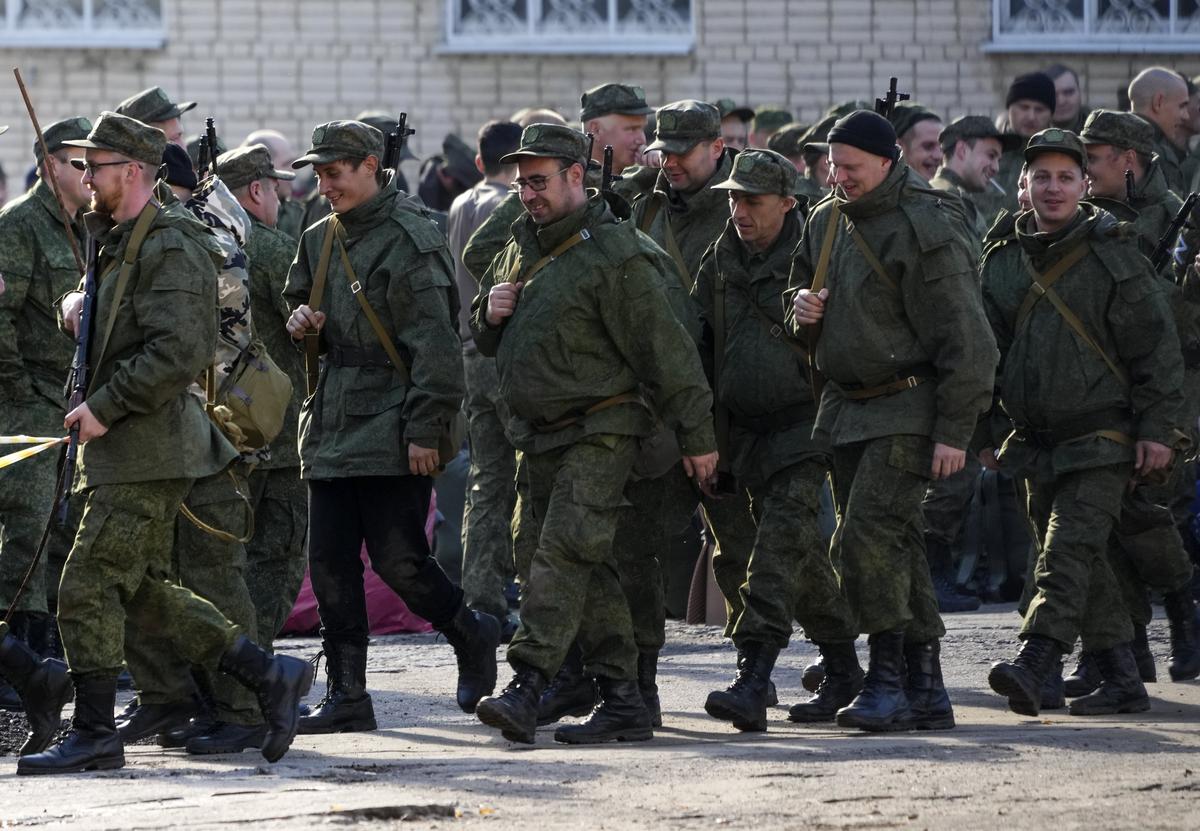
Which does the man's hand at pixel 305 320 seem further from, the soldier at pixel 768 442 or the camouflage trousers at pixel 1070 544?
the camouflage trousers at pixel 1070 544

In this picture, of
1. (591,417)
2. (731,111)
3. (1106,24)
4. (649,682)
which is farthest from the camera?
(1106,24)

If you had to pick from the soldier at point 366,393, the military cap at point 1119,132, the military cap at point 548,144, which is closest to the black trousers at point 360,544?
the soldier at point 366,393

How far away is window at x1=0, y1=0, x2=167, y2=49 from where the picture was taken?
18.4m

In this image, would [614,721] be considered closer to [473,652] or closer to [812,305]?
[473,652]

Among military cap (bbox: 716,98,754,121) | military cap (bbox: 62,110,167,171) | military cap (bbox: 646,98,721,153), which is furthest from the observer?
military cap (bbox: 716,98,754,121)

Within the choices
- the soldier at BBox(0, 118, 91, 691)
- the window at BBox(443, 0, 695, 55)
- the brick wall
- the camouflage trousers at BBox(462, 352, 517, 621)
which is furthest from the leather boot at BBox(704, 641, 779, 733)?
the window at BBox(443, 0, 695, 55)

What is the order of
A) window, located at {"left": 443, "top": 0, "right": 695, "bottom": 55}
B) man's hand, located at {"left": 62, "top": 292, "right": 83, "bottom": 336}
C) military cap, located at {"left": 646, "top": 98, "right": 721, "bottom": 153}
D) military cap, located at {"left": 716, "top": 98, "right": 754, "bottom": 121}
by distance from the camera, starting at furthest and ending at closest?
window, located at {"left": 443, "top": 0, "right": 695, "bottom": 55} → military cap, located at {"left": 716, "top": 98, "right": 754, "bottom": 121} → military cap, located at {"left": 646, "top": 98, "right": 721, "bottom": 153} → man's hand, located at {"left": 62, "top": 292, "right": 83, "bottom": 336}

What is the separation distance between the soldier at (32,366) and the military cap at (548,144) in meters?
2.15

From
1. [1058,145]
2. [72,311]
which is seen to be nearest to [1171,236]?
[1058,145]

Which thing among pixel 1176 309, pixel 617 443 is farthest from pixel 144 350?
pixel 1176 309

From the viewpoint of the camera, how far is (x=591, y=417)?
789cm

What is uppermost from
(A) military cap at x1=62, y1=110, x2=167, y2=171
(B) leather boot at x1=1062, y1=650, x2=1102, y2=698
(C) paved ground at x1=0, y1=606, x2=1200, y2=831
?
(A) military cap at x1=62, y1=110, x2=167, y2=171

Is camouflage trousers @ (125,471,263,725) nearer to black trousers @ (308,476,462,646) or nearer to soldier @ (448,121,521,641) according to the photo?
black trousers @ (308,476,462,646)

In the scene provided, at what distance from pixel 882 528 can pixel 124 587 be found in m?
2.45
